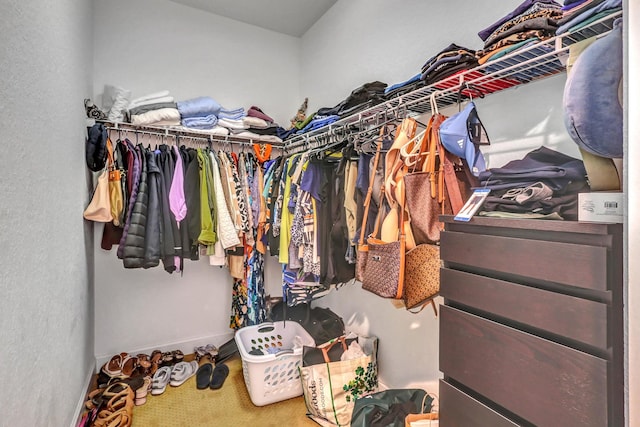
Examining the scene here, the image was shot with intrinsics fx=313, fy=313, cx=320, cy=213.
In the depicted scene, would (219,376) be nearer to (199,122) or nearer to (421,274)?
(421,274)

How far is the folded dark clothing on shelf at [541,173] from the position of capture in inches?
32.0

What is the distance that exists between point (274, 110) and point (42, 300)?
7.94 feet

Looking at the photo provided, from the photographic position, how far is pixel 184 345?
266 centimetres

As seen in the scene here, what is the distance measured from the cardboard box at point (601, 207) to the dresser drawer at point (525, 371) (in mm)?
278

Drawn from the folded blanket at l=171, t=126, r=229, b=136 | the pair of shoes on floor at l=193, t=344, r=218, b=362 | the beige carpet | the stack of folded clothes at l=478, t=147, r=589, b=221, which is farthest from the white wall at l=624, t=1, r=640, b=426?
the pair of shoes on floor at l=193, t=344, r=218, b=362

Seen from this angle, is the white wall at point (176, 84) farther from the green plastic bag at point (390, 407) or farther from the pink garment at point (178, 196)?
the green plastic bag at point (390, 407)

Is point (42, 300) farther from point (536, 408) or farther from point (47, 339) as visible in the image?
point (536, 408)

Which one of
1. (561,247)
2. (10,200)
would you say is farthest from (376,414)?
(10,200)

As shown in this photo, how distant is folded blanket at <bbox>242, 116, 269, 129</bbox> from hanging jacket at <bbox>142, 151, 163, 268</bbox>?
809 millimetres

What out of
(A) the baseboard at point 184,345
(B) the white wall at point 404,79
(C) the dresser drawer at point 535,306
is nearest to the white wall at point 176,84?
(A) the baseboard at point 184,345

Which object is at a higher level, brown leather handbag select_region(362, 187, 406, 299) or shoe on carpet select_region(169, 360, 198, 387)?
brown leather handbag select_region(362, 187, 406, 299)

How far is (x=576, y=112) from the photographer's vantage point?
2.20 feet

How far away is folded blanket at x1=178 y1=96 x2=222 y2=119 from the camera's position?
2408 millimetres

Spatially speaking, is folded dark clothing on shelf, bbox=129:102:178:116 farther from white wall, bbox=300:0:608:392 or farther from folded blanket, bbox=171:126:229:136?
white wall, bbox=300:0:608:392
